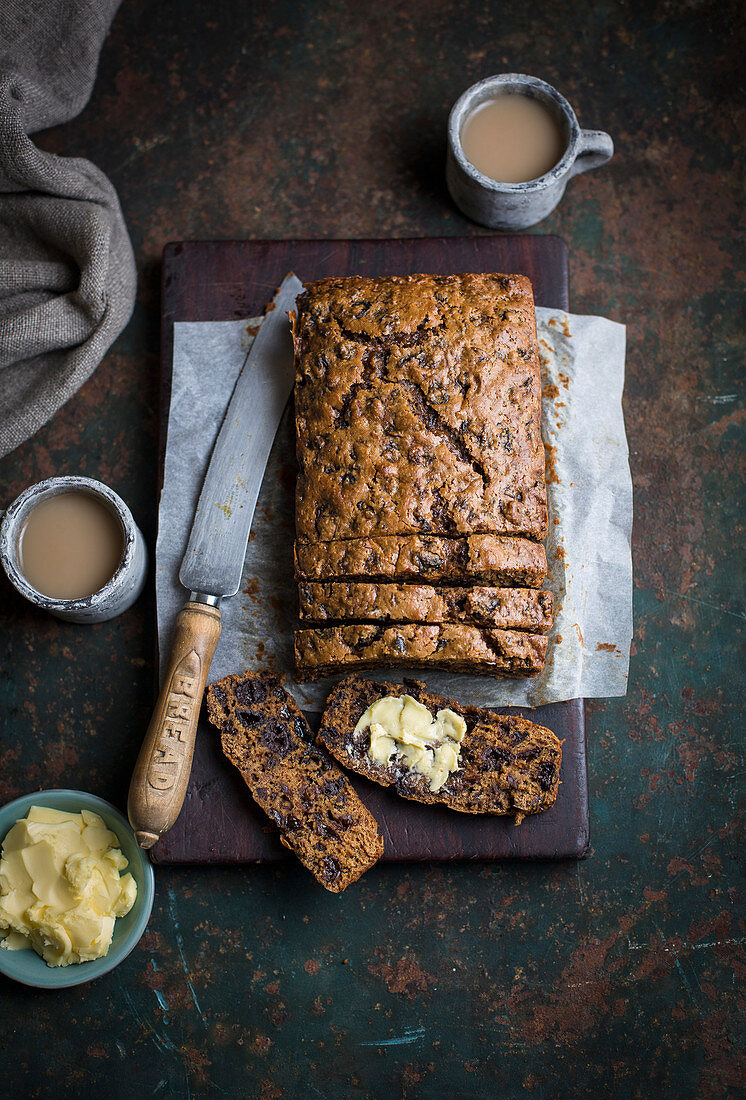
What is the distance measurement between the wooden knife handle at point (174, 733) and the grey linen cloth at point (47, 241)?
1.06m

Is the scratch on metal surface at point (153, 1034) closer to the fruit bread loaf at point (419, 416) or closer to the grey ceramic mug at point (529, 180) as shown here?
the fruit bread loaf at point (419, 416)

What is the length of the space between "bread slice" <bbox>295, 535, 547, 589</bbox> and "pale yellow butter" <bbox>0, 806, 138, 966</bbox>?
43.6 inches

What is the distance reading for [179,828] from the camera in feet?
8.92

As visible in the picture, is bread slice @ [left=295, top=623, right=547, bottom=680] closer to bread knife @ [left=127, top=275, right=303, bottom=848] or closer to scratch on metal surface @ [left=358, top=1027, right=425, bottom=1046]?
bread knife @ [left=127, top=275, right=303, bottom=848]

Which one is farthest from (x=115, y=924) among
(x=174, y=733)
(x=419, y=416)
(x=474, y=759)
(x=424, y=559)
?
(x=419, y=416)

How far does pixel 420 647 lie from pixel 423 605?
125 millimetres

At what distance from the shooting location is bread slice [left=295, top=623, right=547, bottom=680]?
2.46 meters

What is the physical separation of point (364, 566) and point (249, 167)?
1.74 m

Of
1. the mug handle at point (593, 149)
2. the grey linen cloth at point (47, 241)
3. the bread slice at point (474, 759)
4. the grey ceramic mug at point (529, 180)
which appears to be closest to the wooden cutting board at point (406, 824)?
the bread slice at point (474, 759)

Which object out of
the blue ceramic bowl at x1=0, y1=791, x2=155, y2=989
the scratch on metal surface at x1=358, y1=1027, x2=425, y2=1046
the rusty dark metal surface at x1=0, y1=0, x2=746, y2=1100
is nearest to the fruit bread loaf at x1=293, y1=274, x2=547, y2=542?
the rusty dark metal surface at x1=0, y1=0, x2=746, y2=1100

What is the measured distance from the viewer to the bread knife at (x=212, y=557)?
2.47 m

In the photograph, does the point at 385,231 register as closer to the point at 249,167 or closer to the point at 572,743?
the point at 249,167

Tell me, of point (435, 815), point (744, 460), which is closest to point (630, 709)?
point (435, 815)

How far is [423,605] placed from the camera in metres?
2.48
